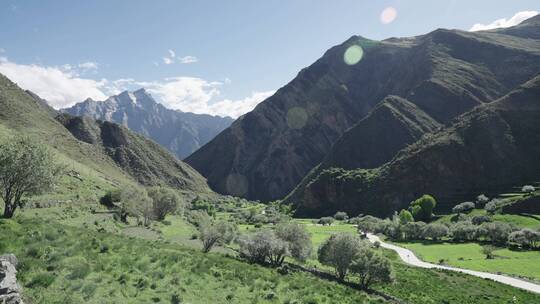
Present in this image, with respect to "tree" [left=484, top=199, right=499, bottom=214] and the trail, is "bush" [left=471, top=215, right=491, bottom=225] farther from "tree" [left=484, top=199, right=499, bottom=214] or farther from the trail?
the trail

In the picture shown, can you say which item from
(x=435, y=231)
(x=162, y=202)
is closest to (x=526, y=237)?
(x=435, y=231)

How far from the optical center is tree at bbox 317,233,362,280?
51906 millimetres

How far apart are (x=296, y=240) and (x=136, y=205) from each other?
3484 centimetres

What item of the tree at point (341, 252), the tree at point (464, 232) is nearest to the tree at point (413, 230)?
the tree at point (464, 232)

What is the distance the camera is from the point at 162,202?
92688 millimetres

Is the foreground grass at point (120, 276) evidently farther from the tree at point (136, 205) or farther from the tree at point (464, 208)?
the tree at point (464, 208)

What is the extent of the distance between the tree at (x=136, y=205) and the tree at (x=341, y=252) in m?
39.3

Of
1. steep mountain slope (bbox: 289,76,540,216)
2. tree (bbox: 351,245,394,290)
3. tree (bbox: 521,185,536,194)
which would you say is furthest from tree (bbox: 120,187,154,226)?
tree (bbox: 521,185,536,194)

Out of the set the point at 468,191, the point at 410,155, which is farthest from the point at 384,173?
the point at 468,191

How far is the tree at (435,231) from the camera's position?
110m

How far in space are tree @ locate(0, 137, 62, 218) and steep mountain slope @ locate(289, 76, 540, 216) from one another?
149m

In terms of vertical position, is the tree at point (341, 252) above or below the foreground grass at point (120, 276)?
below

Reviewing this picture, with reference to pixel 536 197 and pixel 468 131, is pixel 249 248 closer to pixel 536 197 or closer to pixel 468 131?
pixel 536 197

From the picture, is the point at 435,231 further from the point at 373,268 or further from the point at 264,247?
the point at 264,247
